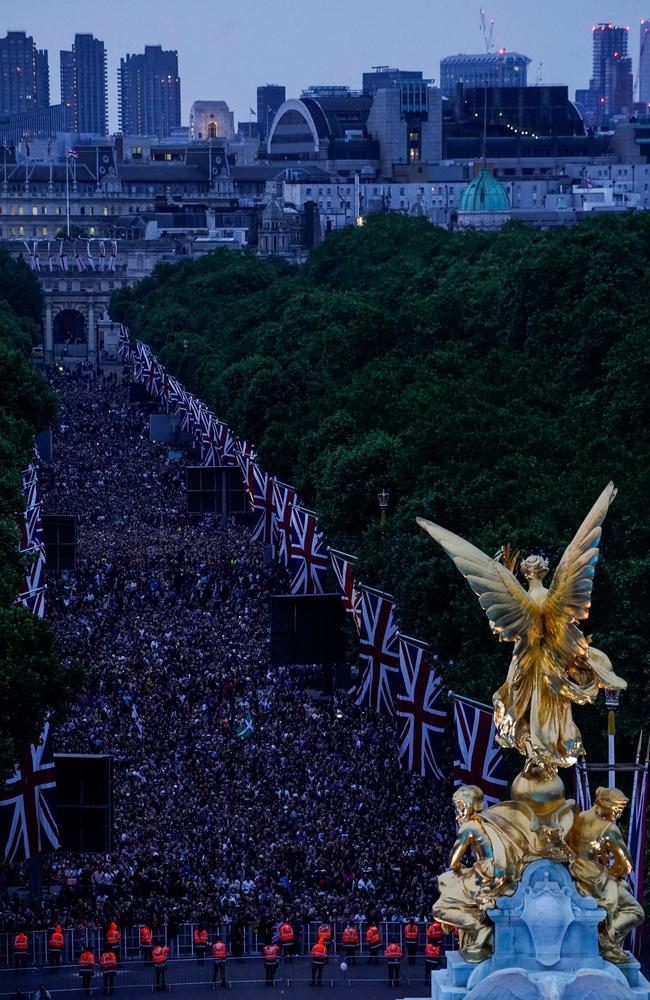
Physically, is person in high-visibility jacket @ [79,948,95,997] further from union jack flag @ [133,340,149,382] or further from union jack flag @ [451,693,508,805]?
union jack flag @ [133,340,149,382]

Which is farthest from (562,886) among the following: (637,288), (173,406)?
(173,406)

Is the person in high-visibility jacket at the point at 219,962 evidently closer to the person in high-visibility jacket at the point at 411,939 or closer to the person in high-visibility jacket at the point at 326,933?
the person in high-visibility jacket at the point at 326,933

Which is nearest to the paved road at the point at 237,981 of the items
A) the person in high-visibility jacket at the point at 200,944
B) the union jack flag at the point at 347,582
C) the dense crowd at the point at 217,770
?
the person in high-visibility jacket at the point at 200,944

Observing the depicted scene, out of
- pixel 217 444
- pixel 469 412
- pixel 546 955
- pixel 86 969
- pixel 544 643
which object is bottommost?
pixel 86 969

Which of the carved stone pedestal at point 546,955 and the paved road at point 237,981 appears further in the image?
the paved road at point 237,981

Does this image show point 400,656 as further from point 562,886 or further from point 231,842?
point 562,886

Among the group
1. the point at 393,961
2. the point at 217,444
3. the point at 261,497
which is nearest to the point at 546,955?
the point at 393,961

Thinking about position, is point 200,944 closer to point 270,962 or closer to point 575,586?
point 270,962

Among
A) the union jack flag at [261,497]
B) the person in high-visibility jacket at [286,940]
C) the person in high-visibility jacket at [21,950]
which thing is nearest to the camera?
the person in high-visibility jacket at [21,950]
